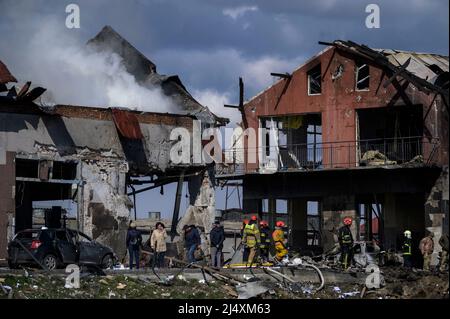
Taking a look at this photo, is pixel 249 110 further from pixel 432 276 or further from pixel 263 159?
pixel 432 276

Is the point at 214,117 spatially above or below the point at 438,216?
above

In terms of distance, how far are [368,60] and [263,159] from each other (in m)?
6.74

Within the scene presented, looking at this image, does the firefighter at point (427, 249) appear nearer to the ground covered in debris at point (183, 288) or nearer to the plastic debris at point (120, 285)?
the ground covered in debris at point (183, 288)

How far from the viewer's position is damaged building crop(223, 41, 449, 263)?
155 ft

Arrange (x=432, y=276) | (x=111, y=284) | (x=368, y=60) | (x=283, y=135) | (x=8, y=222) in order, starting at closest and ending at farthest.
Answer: (x=111, y=284)
(x=432, y=276)
(x=8, y=222)
(x=368, y=60)
(x=283, y=135)

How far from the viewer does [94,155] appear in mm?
47844

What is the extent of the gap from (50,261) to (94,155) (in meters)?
10.9

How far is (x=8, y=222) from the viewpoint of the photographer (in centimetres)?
4459

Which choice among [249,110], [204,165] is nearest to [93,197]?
[204,165]

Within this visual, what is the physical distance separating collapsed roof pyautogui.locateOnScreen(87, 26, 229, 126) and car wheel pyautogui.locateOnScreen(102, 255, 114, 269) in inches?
470

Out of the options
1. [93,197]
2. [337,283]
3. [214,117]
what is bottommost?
[337,283]

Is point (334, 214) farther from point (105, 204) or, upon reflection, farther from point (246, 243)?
point (246, 243)

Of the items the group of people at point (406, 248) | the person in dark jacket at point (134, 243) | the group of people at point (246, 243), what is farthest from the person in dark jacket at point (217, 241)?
the group of people at point (406, 248)

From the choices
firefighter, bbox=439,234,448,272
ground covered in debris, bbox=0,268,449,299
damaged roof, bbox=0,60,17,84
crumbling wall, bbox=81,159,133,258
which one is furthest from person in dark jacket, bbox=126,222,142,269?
firefighter, bbox=439,234,448,272
